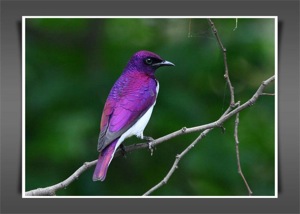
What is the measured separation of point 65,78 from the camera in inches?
327

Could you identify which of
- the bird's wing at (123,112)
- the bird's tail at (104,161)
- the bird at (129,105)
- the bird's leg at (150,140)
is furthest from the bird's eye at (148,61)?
the bird's tail at (104,161)

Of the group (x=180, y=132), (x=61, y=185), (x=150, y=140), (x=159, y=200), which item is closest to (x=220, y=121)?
(x=180, y=132)

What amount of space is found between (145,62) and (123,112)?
1.05ft

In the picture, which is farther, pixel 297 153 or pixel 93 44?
pixel 93 44

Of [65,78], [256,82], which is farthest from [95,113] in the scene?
[256,82]

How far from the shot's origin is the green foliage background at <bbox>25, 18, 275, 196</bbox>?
26.2 ft

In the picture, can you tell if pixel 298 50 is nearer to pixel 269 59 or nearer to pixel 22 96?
pixel 269 59

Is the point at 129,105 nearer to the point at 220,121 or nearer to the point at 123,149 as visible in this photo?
the point at 123,149

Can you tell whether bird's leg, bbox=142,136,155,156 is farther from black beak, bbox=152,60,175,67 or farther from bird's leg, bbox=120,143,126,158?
black beak, bbox=152,60,175,67

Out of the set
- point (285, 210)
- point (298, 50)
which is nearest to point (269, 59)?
point (298, 50)

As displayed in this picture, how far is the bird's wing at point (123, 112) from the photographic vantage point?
7770 mm

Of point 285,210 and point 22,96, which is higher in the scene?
point 22,96

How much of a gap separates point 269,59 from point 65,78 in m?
1.05

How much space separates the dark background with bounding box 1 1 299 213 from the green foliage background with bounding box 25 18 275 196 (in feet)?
0.22
